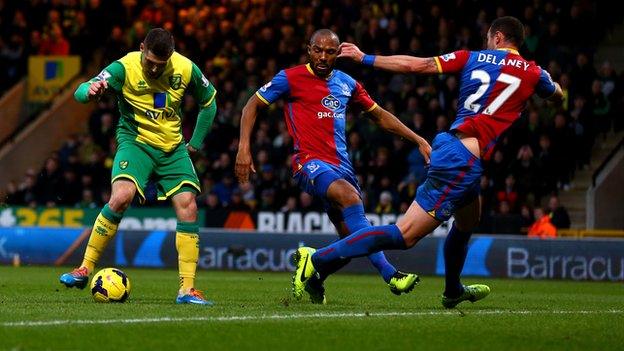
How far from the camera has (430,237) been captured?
20.3 metres

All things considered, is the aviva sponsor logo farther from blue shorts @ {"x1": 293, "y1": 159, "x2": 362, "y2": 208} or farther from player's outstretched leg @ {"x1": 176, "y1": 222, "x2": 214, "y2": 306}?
blue shorts @ {"x1": 293, "y1": 159, "x2": 362, "y2": 208}

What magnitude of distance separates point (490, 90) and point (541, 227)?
37.7 ft

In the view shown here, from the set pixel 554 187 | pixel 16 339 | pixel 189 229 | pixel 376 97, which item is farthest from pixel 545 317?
pixel 376 97

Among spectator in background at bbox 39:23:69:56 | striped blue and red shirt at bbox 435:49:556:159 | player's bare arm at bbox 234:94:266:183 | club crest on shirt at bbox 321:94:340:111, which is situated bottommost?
spectator in background at bbox 39:23:69:56

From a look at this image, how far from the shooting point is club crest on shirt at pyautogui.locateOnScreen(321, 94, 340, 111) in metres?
11.2

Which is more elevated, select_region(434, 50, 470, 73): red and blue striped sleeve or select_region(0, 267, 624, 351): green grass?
select_region(434, 50, 470, 73): red and blue striped sleeve

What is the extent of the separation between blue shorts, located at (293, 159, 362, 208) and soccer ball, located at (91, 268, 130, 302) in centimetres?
177

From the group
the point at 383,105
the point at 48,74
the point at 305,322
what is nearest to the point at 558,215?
the point at 383,105

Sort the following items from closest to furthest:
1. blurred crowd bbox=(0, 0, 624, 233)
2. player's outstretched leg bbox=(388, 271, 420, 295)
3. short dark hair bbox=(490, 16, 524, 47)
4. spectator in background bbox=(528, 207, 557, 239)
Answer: short dark hair bbox=(490, 16, 524, 47)
player's outstretched leg bbox=(388, 271, 420, 295)
spectator in background bbox=(528, 207, 557, 239)
blurred crowd bbox=(0, 0, 624, 233)

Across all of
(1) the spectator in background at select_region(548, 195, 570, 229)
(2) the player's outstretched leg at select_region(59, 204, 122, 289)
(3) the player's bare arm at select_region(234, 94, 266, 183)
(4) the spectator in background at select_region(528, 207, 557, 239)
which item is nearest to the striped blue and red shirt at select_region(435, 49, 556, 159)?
(3) the player's bare arm at select_region(234, 94, 266, 183)

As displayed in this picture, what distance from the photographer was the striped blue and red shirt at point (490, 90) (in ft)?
31.9

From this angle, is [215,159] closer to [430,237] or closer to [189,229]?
[430,237]

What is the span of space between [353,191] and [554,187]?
11675 millimetres

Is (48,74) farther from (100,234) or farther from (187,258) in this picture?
(187,258)
